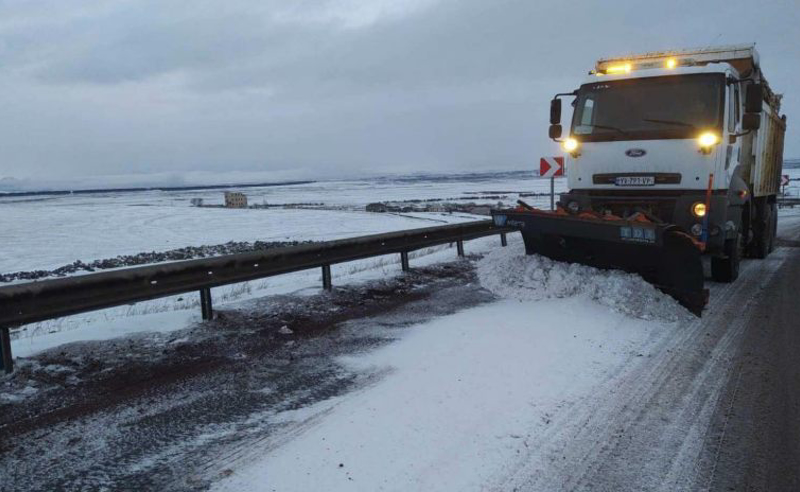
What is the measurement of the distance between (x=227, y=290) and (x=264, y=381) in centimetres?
552

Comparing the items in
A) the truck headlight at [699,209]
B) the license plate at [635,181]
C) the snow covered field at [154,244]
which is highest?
the license plate at [635,181]

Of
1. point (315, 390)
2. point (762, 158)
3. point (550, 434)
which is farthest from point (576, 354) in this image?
point (762, 158)

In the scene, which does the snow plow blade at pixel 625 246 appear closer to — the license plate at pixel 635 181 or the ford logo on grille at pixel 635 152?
the license plate at pixel 635 181

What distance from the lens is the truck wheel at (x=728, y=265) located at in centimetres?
887

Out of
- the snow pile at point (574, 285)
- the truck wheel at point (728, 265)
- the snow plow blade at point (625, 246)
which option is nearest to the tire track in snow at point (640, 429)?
the snow pile at point (574, 285)

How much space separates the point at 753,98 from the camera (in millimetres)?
7691

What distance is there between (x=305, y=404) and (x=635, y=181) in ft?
18.9

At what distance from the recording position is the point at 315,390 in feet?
15.4

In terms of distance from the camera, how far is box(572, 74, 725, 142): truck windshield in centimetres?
779

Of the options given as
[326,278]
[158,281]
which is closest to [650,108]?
[326,278]

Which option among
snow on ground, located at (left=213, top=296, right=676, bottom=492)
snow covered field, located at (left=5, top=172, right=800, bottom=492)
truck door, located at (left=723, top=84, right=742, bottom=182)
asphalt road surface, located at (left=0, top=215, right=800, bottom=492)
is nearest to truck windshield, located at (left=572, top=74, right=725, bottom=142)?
truck door, located at (left=723, top=84, right=742, bottom=182)

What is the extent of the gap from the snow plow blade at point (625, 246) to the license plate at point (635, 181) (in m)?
0.96

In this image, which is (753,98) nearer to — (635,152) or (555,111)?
(635,152)

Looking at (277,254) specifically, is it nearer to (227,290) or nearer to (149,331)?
(149,331)
